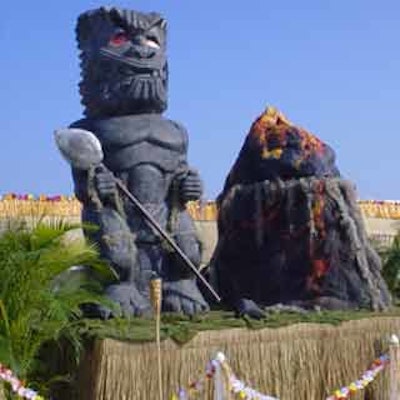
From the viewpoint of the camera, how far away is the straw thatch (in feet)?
16.2

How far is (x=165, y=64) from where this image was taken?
6.37 metres

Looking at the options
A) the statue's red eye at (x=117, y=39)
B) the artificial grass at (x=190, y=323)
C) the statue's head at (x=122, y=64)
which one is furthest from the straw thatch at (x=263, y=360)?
the statue's red eye at (x=117, y=39)

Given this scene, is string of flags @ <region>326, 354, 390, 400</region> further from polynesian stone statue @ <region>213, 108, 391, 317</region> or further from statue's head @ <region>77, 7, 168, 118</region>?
statue's head @ <region>77, 7, 168, 118</region>

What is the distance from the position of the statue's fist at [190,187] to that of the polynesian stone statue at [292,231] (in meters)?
0.72

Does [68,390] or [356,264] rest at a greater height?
[356,264]

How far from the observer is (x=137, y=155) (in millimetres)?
6059

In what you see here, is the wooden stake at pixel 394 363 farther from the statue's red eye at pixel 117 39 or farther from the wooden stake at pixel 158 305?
the statue's red eye at pixel 117 39

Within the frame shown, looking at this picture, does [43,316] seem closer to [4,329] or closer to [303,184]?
[4,329]

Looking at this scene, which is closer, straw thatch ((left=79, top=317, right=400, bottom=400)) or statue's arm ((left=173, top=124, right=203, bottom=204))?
straw thatch ((left=79, top=317, right=400, bottom=400))

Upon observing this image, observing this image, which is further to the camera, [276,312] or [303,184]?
[303,184]

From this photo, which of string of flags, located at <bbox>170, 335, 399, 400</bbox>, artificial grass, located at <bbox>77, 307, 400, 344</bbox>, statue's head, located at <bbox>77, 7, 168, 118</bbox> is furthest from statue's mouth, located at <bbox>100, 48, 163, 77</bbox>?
string of flags, located at <bbox>170, 335, 399, 400</bbox>

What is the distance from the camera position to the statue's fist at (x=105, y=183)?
5816mm

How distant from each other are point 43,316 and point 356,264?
2.56m

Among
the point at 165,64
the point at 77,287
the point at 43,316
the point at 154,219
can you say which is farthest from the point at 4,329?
the point at 165,64
